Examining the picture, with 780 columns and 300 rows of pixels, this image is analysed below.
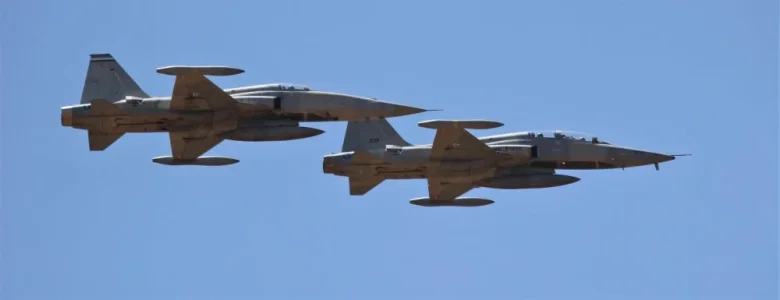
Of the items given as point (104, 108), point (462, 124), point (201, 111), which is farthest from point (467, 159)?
point (104, 108)

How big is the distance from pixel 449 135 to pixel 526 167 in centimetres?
A: 440

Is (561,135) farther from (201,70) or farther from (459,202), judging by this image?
(201,70)

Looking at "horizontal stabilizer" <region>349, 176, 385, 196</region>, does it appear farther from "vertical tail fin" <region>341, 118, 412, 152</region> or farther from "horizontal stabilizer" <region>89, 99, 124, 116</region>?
"horizontal stabilizer" <region>89, 99, 124, 116</region>

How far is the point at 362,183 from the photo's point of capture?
60281 mm

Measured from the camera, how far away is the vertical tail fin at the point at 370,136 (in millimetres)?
60250

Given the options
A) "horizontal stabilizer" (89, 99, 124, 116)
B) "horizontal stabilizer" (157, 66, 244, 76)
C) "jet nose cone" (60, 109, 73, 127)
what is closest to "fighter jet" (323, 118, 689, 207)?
"horizontal stabilizer" (157, 66, 244, 76)

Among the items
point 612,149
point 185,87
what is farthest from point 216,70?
point 612,149

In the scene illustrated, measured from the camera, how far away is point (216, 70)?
56.3 m

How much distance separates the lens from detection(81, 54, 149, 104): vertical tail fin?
60438mm

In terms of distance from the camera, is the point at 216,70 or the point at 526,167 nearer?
the point at 216,70

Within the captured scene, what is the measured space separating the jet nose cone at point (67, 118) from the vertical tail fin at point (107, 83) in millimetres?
1387

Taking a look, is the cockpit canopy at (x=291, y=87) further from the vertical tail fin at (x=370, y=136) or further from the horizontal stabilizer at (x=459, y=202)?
the horizontal stabilizer at (x=459, y=202)

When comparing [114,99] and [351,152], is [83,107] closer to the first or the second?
[114,99]

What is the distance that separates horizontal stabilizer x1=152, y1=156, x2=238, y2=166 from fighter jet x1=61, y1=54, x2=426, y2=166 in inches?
1.4
